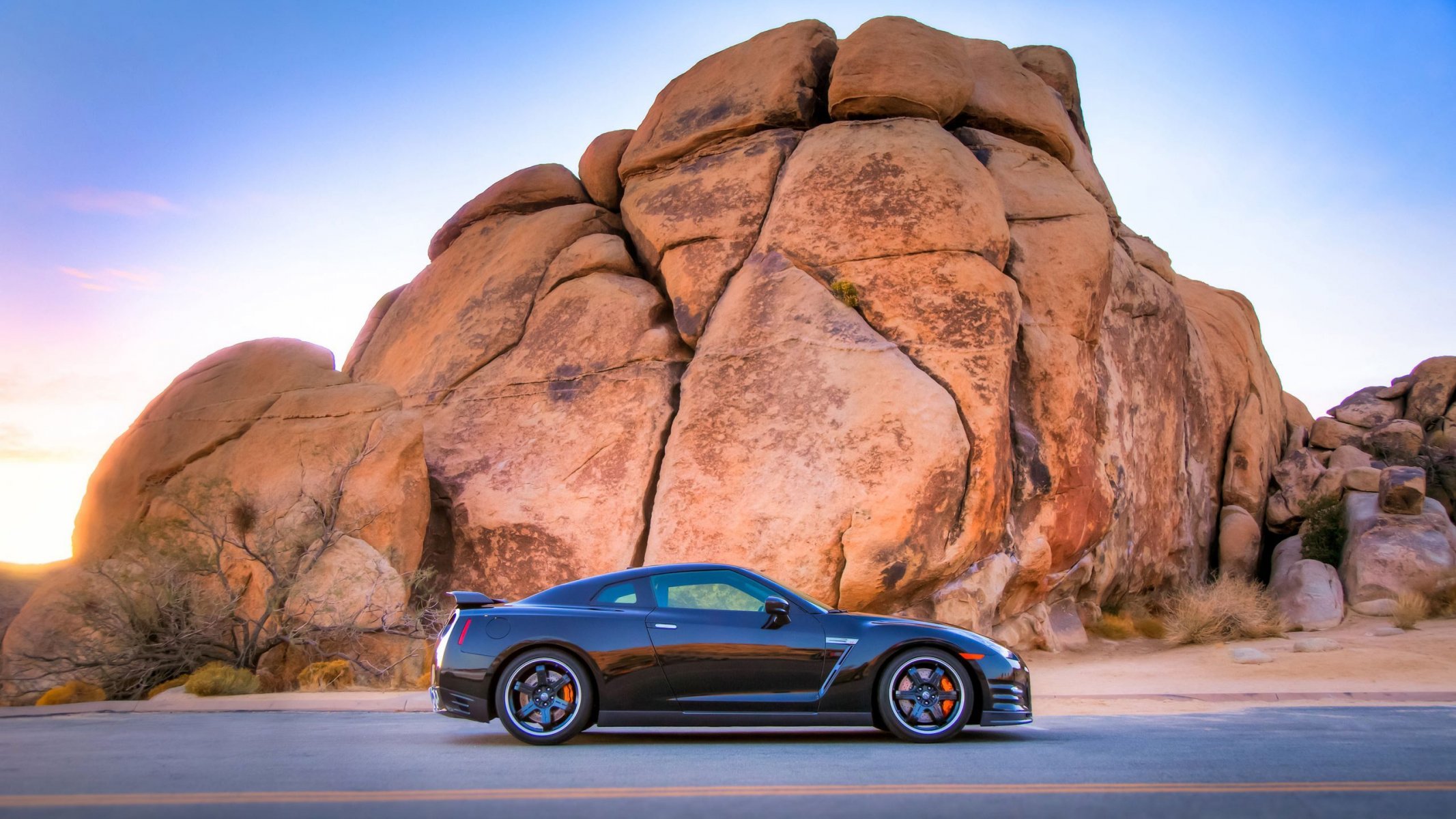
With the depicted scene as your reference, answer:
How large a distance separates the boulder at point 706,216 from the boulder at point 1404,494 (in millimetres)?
13880

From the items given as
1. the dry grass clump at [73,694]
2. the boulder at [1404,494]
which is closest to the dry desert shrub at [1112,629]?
the boulder at [1404,494]

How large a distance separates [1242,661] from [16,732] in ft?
48.5

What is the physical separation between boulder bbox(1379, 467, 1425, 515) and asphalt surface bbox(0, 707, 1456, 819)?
50.2 feet

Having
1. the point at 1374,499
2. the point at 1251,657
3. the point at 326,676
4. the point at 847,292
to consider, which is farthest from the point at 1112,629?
the point at 326,676

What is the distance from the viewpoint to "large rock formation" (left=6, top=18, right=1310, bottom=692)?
16.0m

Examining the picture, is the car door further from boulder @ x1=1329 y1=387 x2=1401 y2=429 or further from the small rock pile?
boulder @ x1=1329 y1=387 x2=1401 y2=429

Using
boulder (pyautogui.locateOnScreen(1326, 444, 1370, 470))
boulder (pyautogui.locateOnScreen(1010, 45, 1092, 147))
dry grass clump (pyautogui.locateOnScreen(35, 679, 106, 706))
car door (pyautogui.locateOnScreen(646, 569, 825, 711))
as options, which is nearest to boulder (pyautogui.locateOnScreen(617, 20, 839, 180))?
boulder (pyautogui.locateOnScreen(1010, 45, 1092, 147))

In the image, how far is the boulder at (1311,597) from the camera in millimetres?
20938

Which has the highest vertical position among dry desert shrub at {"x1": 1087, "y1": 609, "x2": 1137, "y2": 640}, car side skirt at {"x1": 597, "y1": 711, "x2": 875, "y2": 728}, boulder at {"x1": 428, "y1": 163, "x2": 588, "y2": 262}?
boulder at {"x1": 428, "y1": 163, "x2": 588, "y2": 262}

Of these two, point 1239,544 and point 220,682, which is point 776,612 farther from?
point 1239,544

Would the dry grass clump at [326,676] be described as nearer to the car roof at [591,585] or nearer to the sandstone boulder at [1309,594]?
the car roof at [591,585]

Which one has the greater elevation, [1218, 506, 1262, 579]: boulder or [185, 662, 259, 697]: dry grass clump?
[1218, 506, 1262, 579]: boulder

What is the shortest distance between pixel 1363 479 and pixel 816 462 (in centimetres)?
1492

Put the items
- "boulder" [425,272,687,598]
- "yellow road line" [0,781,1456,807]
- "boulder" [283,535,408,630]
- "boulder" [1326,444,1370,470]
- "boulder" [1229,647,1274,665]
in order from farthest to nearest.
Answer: "boulder" [1326,444,1370,470] → "boulder" [425,272,687,598] → "boulder" [1229,647,1274,665] → "boulder" [283,535,408,630] → "yellow road line" [0,781,1456,807]
